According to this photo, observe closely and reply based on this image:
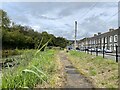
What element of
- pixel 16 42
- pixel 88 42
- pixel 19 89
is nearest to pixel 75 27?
pixel 16 42

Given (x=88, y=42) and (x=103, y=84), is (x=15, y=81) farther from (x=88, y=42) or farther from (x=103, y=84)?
(x=88, y=42)

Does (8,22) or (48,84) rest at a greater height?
(8,22)

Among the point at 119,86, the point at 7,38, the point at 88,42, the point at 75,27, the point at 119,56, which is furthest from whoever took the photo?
the point at 88,42

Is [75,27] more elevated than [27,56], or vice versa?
[75,27]

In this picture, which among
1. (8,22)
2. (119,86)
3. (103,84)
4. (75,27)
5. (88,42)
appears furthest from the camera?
(88,42)

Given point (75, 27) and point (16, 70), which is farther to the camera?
point (75, 27)

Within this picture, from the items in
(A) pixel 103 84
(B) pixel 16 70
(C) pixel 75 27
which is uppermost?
(C) pixel 75 27

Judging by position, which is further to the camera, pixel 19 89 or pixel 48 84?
pixel 48 84

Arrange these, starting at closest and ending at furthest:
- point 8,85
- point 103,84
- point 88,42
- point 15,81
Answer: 1. point 8,85
2. point 15,81
3. point 103,84
4. point 88,42

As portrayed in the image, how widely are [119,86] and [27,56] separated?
3332 millimetres

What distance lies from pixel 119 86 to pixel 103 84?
0.86 meters

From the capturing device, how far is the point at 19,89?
6.41 m

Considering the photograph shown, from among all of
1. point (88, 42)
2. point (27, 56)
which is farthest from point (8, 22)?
point (88, 42)

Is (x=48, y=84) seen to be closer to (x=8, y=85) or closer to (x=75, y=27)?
(x=8, y=85)
